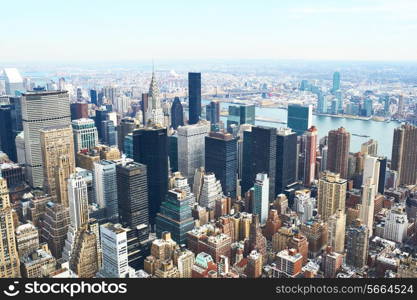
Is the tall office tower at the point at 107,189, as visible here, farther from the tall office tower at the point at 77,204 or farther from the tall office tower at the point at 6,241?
the tall office tower at the point at 6,241

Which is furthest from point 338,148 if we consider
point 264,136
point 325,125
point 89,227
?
point 89,227

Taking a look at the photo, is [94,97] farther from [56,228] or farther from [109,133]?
[56,228]

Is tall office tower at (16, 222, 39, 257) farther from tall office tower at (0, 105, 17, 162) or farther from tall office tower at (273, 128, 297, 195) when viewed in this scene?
tall office tower at (0, 105, 17, 162)

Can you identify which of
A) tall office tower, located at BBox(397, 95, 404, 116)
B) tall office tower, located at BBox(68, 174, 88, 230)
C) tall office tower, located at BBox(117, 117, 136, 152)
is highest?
tall office tower, located at BBox(397, 95, 404, 116)

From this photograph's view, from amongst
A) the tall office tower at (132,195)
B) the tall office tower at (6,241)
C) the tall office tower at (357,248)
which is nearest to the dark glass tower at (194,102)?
the tall office tower at (132,195)

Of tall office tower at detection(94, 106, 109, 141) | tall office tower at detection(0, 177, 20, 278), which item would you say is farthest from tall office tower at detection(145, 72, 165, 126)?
Result: tall office tower at detection(0, 177, 20, 278)

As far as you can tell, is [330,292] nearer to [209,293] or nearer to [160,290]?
[209,293]
